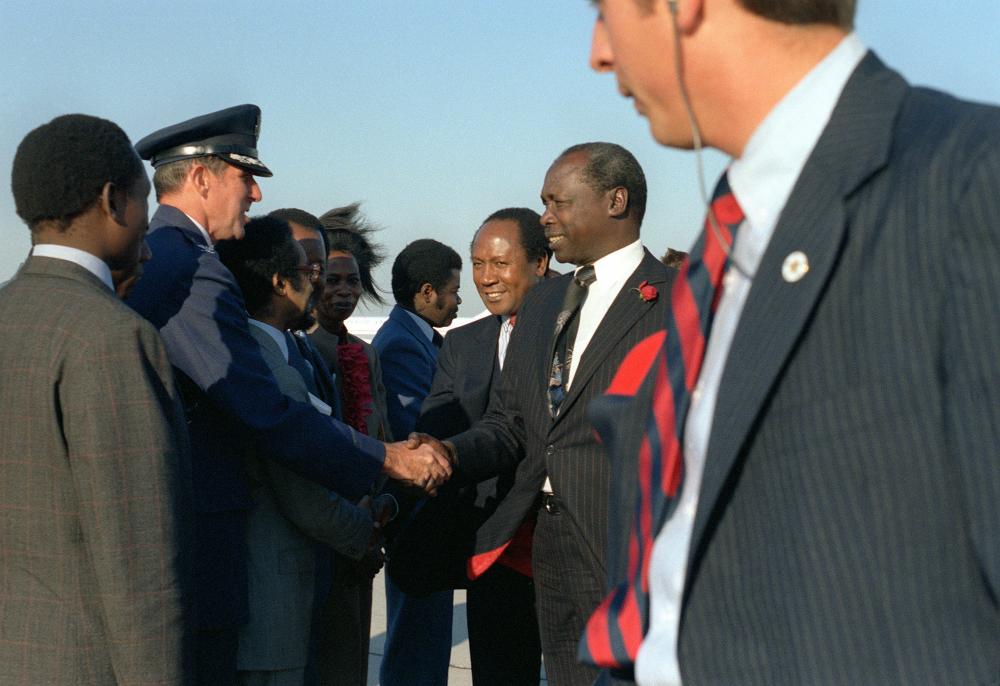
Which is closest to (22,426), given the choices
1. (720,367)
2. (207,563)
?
(207,563)

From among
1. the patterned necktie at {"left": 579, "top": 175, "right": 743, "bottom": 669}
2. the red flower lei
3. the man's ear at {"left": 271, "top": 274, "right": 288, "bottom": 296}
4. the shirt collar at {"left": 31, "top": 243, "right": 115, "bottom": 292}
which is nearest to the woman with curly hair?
the red flower lei

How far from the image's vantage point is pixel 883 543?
3.88 feet

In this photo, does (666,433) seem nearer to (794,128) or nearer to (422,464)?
(794,128)

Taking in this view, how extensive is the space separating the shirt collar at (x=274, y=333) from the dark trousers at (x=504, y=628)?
126cm

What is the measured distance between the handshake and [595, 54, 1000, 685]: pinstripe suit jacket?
328cm

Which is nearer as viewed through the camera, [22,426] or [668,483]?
[668,483]

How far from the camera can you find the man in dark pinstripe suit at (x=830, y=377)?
115cm

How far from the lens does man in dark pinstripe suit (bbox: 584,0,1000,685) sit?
115cm

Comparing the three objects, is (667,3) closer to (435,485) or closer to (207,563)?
(207,563)

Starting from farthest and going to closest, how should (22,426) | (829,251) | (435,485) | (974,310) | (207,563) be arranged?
(435,485)
(207,563)
(22,426)
(829,251)
(974,310)

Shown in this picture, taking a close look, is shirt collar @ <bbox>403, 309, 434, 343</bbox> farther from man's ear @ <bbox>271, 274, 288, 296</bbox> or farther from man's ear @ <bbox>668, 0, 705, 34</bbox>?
man's ear @ <bbox>668, 0, 705, 34</bbox>

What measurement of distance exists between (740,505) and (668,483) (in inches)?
5.5

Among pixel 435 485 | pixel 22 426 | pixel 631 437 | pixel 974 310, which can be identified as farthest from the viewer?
pixel 435 485

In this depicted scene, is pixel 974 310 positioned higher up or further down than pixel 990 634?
higher up
